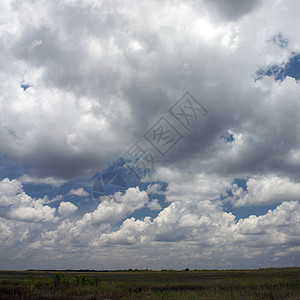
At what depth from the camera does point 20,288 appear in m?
36.6

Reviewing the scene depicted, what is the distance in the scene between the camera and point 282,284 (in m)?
41.0

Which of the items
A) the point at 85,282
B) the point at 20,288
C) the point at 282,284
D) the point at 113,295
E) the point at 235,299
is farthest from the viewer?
the point at 85,282

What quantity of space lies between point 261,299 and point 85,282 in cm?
2788

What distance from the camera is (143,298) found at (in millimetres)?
29875

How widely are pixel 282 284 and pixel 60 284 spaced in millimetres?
32812

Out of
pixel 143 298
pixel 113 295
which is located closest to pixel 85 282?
pixel 113 295

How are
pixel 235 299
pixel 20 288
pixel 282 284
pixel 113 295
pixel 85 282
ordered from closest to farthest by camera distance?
1. pixel 235 299
2. pixel 113 295
3. pixel 20 288
4. pixel 282 284
5. pixel 85 282

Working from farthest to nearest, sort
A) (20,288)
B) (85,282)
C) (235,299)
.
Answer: (85,282)
(20,288)
(235,299)

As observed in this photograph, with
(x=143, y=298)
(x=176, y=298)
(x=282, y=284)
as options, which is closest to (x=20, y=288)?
(x=143, y=298)

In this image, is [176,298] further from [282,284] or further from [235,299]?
[282,284]

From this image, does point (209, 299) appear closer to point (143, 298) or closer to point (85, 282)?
point (143, 298)

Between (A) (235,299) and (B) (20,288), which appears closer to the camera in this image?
(A) (235,299)

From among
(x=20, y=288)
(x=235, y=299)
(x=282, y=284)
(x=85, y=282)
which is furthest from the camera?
Result: (x=85, y=282)

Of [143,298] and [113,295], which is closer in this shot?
[143,298]
